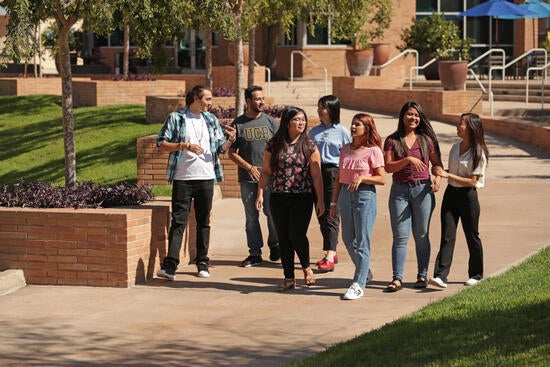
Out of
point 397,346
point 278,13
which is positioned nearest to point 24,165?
point 278,13

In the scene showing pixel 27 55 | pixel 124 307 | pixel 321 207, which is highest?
pixel 27 55

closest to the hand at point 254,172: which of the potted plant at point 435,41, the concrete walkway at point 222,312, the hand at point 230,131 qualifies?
the hand at point 230,131

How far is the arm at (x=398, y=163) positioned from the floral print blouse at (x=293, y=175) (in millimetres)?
697

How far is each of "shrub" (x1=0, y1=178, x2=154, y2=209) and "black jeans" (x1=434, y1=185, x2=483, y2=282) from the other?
3.01 metres

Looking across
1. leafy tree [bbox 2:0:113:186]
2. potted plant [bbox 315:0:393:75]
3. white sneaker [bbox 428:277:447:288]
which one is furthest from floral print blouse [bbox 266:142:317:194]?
potted plant [bbox 315:0:393:75]

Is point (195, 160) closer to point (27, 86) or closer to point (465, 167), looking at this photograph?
point (465, 167)

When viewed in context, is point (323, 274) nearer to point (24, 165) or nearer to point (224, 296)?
Result: point (224, 296)

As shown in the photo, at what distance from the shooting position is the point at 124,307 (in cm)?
1037

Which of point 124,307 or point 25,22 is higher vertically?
point 25,22

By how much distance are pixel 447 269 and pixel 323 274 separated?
1375 mm

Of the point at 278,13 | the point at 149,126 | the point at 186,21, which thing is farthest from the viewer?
the point at 149,126

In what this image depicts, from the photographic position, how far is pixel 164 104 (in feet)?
85.0

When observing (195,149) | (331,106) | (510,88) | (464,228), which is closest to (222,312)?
(195,149)

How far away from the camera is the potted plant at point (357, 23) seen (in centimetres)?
2392
